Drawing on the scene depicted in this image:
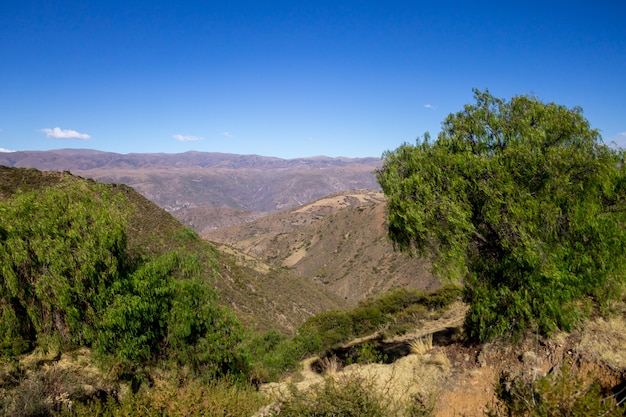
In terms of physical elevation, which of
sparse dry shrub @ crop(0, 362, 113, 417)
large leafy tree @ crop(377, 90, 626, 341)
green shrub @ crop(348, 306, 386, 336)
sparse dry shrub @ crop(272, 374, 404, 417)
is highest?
large leafy tree @ crop(377, 90, 626, 341)

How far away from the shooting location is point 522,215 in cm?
1043

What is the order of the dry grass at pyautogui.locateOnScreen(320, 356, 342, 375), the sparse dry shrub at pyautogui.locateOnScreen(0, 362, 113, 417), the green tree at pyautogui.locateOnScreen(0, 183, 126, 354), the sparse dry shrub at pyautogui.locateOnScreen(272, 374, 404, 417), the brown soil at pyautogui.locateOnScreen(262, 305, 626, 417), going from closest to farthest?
the sparse dry shrub at pyautogui.locateOnScreen(272, 374, 404, 417), the sparse dry shrub at pyautogui.locateOnScreen(0, 362, 113, 417), the brown soil at pyautogui.locateOnScreen(262, 305, 626, 417), the dry grass at pyautogui.locateOnScreen(320, 356, 342, 375), the green tree at pyautogui.locateOnScreen(0, 183, 126, 354)

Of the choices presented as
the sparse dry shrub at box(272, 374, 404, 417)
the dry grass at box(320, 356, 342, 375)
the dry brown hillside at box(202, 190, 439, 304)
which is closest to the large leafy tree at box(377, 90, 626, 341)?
the dry grass at box(320, 356, 342, 375)

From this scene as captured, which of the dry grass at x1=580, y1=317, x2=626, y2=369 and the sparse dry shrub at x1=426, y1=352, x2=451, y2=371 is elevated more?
the dry grass at x1=580, y1=317, x2=626, y2=369

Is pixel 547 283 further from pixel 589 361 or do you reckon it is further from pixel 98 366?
pixel 98 366

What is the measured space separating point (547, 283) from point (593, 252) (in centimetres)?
160

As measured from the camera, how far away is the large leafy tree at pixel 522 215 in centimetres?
1020

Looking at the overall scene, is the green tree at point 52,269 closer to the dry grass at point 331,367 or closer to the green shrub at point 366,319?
the dry grass at point 331,367

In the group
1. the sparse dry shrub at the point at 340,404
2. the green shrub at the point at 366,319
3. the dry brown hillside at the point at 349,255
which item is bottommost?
the dry brown hillside at the point at 349,255

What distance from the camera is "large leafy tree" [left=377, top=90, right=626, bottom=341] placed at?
10.2 meters

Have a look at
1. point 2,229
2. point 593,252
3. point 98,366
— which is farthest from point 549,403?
point 2,229

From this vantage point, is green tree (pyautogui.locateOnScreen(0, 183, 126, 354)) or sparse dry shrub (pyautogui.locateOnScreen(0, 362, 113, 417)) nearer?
sparse dry shrub (pyautogui.locateOnScreen(0, 362, 113, 417))

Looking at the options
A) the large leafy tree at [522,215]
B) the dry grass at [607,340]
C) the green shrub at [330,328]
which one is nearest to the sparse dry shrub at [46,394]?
the large leafy tree at [522,215]

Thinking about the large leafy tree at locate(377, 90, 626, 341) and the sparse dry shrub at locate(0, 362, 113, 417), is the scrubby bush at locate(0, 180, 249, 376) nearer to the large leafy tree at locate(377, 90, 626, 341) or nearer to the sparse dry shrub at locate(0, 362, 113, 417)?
the sparse dry shrub at locate(0, 362, 113, 417)
